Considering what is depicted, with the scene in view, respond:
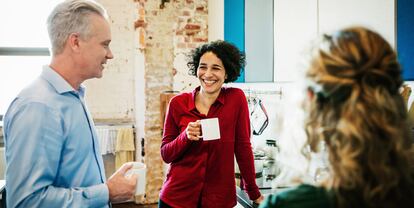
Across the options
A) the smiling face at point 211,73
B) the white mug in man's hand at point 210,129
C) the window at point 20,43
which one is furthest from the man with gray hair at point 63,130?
the window at point 20,43

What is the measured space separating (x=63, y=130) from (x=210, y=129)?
2.57ft

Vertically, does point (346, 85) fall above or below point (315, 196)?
above

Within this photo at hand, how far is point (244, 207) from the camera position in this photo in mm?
2234

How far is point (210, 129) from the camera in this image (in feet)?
6.58

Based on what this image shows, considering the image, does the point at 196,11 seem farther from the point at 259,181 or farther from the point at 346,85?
the point at 346,85

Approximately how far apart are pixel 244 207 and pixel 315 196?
145 cm

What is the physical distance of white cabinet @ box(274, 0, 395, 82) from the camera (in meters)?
2.04

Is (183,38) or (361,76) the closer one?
(361,76)

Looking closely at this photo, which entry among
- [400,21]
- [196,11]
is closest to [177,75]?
[196,11]

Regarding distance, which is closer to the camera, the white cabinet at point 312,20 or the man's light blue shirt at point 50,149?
the man's light blue shirt at point 50,149

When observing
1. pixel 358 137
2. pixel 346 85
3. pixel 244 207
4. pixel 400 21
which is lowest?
pixel 244 207

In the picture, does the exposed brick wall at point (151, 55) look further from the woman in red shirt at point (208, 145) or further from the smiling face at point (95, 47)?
the smiling face at point (95, 47)

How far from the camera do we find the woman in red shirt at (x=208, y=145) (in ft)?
7.00

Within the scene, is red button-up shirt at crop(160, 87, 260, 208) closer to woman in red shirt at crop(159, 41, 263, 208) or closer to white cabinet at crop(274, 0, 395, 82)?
woman in red shirt at crop(159, 41, 263, 208)
